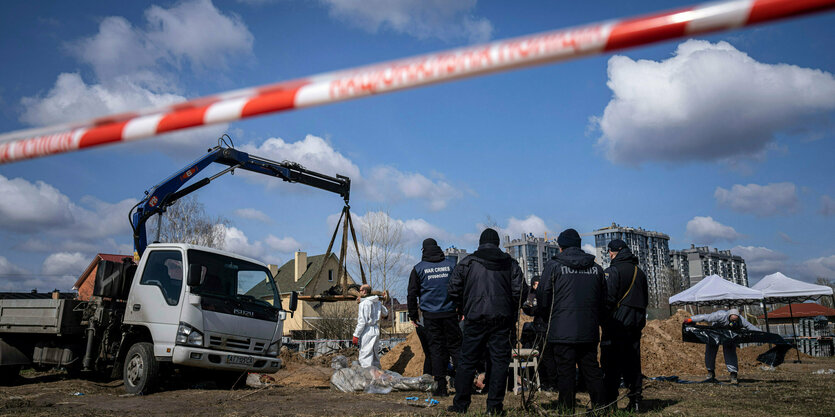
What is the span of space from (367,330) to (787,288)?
15.5 metres

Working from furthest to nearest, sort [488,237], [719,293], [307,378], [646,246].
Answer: [646,246]
[719,293]
[307,378]
[488,237]

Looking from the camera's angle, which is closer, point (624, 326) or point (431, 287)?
point (624, 326)

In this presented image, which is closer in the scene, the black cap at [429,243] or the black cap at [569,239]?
the black cap at [569,239]

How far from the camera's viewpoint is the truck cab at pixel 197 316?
26.8ft

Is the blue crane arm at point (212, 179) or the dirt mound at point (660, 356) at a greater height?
the blue crane arm at point (212, 179)

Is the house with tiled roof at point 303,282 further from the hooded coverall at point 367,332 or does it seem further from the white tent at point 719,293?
the hooded coverall at point 367,332

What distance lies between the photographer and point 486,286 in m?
5.93

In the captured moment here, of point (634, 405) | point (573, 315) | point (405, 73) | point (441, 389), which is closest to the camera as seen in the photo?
point (405, 73)

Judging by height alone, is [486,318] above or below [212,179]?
below

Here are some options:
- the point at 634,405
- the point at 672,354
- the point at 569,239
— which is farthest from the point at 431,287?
the point at 672,354

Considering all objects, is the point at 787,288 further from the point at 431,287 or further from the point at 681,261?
the point at 681,261

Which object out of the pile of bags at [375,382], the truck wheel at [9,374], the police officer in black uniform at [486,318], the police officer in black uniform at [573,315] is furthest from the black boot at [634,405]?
the truck wheel at [9,374]

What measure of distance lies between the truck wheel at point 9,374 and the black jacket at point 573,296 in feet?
32.0

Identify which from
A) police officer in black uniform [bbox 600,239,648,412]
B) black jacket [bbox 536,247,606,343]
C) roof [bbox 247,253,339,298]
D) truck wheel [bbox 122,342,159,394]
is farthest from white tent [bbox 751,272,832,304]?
roof [bbox 247,253,339,298]
